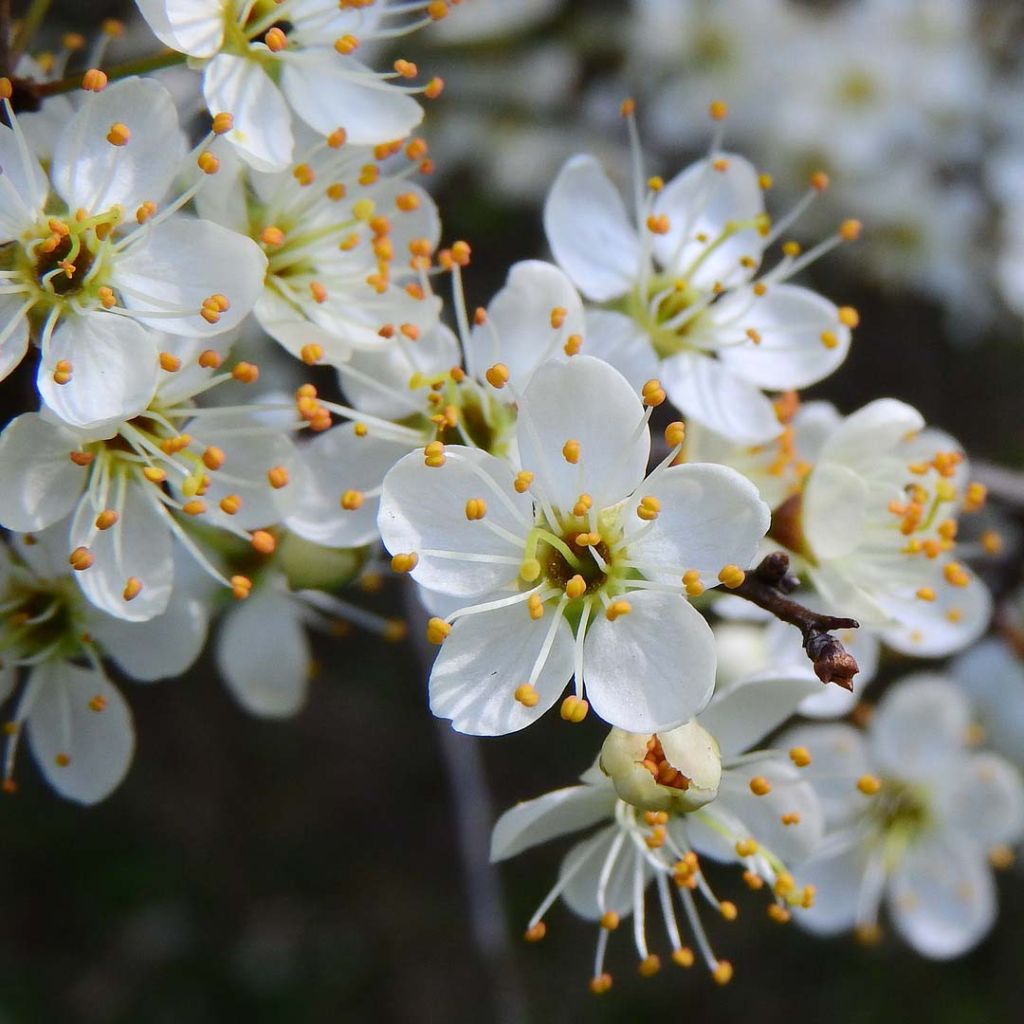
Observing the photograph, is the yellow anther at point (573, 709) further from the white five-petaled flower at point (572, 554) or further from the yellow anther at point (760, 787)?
the yellow anther at point (760, 787)

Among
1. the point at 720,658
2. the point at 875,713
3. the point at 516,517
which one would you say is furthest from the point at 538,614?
the point at 875,713

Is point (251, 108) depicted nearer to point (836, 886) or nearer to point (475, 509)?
point (475, 509)

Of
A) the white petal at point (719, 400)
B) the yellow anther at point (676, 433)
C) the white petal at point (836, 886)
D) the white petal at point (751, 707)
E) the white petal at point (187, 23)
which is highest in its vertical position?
the white petal at point (187, 23)

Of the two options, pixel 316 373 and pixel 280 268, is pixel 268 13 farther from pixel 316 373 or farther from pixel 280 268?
pixel 316 373

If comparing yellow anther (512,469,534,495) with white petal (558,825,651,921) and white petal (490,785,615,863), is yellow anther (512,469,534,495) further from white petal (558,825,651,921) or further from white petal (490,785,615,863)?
white petal (558,825,651,921)

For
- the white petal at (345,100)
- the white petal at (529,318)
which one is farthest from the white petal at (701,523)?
the white petal at (345,100)

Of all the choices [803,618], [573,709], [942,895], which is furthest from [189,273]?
[942,895]

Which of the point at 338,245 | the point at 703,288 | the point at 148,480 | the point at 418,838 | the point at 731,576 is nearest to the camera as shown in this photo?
the point at 731,576

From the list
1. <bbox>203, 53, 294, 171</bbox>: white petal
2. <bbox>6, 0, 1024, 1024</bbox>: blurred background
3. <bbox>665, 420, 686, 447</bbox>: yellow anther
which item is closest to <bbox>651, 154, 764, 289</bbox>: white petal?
<bbox>665, 420, 686, 447</bbox>: yellow anther
